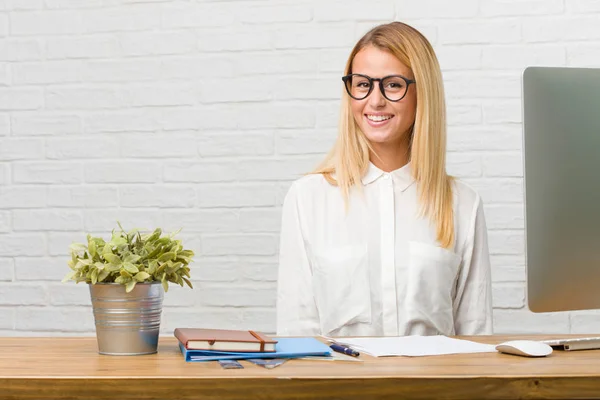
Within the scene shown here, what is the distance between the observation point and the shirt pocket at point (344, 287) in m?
2.05

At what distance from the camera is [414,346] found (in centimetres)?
143

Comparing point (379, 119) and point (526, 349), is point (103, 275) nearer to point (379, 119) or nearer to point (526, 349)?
point (526, 349)

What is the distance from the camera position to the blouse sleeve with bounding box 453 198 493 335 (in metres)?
2.12

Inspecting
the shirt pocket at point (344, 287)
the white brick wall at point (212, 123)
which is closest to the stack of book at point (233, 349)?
the shirt pocket at point (344, 287)

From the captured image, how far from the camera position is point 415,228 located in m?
2.11

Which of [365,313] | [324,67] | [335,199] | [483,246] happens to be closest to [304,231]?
[335,199]

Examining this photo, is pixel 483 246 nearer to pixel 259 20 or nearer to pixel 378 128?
pixel 378 128

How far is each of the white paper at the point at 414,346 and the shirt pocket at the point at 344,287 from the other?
0.49 m

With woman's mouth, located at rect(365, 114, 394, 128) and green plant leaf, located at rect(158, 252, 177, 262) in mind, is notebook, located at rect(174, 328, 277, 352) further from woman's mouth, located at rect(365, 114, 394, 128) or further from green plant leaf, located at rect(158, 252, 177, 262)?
woman's mouth, located at rect(365, 114, 394, 128)

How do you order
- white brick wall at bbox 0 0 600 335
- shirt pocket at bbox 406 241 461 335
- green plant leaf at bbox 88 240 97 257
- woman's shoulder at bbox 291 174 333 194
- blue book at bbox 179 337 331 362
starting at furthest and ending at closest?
white brick wall at bbox 0 0 600 335, woman's shoulder at bbox 291 174 333 194, shirt pocket at bbox 406 241 461 335, green plant leaf at bbox 88 240 97 257, blue book at bbox 179 337 331 362

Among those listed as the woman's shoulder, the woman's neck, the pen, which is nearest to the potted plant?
the pen

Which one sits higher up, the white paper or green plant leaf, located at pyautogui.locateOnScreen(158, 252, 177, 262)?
green plant leaf, located at pyautogui.locateOnScreen(158, 252, 177, 262)

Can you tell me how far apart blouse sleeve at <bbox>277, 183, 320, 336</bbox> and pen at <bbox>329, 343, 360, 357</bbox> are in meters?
0.71

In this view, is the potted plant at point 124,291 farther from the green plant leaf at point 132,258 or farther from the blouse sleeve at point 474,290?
the blouse sleeve at point 474,290
